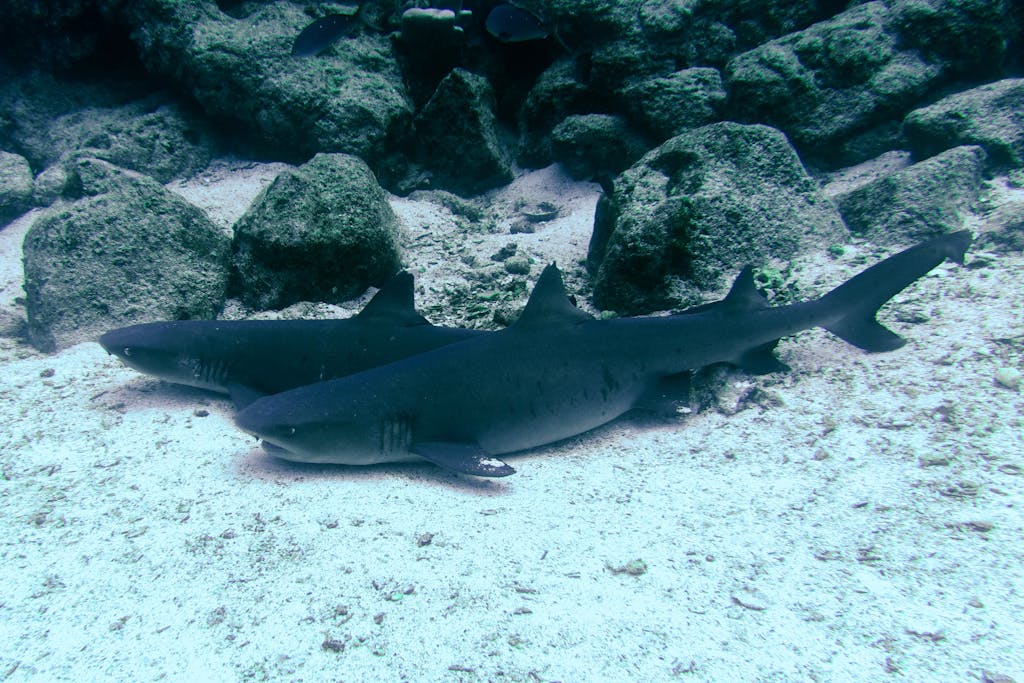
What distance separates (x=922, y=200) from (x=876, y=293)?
1.71 m

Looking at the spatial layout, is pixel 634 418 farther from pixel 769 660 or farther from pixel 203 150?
pixel 203 150

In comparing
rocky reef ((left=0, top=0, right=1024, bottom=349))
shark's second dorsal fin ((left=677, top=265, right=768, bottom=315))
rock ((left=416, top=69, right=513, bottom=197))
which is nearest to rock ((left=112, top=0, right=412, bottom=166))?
rocky reef ((left=0, top=0, right=1024, bottom=349))

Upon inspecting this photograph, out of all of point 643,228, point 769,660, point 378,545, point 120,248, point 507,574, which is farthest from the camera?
point 120,248

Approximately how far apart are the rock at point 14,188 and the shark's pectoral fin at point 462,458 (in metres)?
8.47

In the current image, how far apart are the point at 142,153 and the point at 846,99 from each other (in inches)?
392

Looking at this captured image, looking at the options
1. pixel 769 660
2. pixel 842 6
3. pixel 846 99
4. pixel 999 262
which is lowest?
pixel 769 660

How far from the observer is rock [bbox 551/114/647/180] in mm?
6930

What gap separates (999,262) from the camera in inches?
145

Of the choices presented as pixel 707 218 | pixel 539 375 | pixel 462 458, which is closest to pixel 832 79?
pixel 707 218

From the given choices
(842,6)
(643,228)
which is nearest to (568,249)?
(643,228)

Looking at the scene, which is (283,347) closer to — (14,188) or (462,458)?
(462,458)

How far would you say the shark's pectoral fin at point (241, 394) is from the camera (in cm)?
350

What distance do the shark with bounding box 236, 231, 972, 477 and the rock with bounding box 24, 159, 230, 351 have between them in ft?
8.40

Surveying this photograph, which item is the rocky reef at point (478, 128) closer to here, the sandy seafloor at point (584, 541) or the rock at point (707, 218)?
the rock at point (707, 218)
